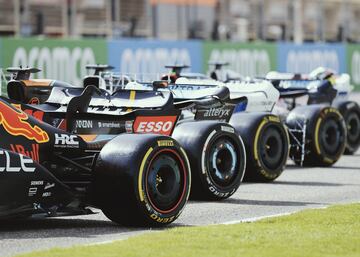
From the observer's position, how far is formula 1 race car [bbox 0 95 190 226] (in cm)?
898

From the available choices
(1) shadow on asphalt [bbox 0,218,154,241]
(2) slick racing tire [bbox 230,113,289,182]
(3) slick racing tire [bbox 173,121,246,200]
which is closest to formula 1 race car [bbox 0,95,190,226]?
(1) shadow on asphalt [bbox 0,218,154,241]

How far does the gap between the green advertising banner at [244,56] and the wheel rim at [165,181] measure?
1784cm

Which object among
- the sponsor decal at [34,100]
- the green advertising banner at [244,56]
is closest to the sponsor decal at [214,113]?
the sponsor decal at [34,100]

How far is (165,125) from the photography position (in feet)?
38.2

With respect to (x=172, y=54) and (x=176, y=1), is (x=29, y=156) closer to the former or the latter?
(x=172, y=54)

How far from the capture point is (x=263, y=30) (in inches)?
1342

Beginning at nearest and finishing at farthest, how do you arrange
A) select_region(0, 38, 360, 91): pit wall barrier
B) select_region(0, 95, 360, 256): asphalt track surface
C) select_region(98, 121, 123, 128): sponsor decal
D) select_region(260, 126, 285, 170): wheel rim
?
select_region(0, 95, 360, 256): asphalt track surface
select_region(98, 121, 123, 128): sponsor decal
select_region(260, 126, 285, 170): wheel rim
select_region(0, 38, 360, 91): pit wall barrier

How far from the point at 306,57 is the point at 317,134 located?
603 inches

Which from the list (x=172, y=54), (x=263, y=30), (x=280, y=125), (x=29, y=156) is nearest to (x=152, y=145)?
(x=29, y=156)

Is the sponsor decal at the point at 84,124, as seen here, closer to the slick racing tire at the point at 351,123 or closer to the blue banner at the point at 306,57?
the slick racing tire at the point at 351,123

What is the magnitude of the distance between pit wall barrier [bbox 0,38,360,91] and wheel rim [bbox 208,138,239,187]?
7733 millimetres

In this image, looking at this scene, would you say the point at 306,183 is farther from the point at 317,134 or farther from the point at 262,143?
the point at 317,134

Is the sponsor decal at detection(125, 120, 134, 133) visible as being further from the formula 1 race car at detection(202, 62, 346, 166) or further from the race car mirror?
the formula 1 race car at detection(202, 62, 346, 166)

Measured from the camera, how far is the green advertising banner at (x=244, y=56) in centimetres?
2797
